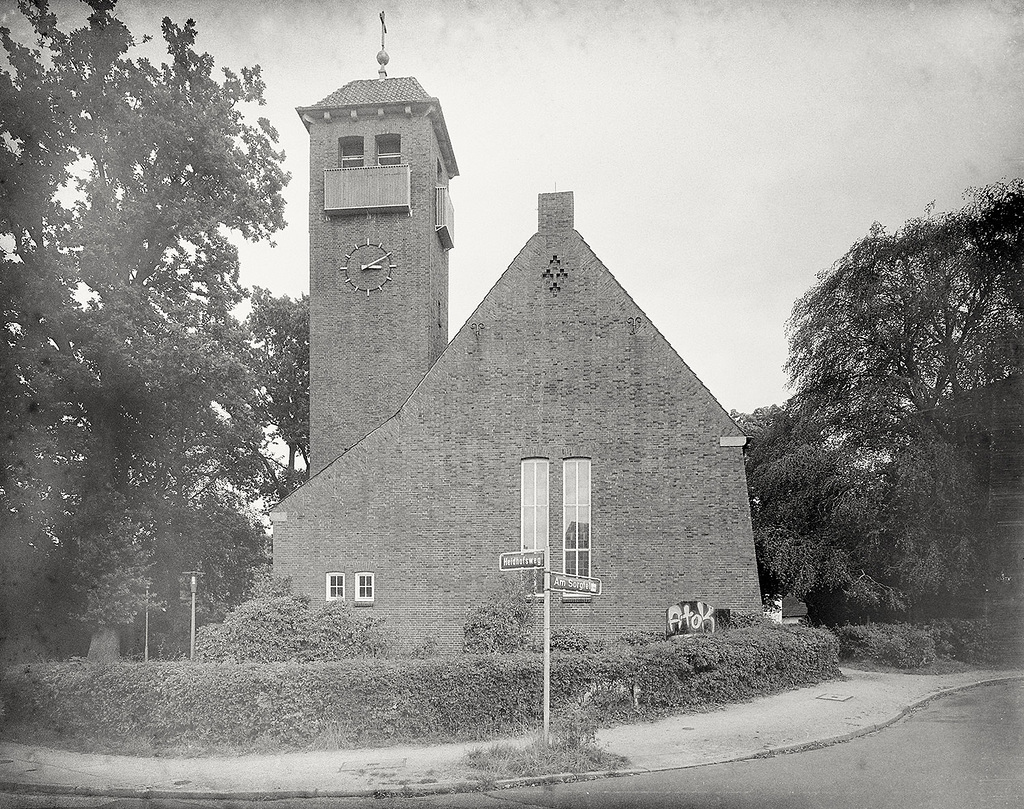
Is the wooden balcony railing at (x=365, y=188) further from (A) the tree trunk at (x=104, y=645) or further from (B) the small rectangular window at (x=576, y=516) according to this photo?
(A) the tree trunk at (x=104, y=645)

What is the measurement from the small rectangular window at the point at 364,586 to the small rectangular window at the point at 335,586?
35 cm

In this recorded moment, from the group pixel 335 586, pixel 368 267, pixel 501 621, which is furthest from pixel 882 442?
pixel 335 586

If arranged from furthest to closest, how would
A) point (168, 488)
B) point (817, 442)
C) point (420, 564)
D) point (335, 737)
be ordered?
point (817, 442), point (168, 488), point (420, 564), point (335, 737)

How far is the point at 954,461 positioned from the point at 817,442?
4283mm

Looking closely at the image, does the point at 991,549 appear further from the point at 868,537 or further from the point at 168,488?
the point at 168,488

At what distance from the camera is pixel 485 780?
10.8 m

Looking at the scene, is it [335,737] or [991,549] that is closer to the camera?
[335,737]

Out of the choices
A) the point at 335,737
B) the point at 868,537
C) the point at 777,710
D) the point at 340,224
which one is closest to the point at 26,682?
the point at 335,737

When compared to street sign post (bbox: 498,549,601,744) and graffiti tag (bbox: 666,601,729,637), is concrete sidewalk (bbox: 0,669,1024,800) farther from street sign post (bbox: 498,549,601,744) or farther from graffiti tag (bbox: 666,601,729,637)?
graffiti tag (bbox: 666,601,729,637)

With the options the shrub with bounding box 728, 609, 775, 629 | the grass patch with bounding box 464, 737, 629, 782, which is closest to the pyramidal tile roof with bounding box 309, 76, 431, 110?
the shrub with bounding box 728, 609, 775, 629

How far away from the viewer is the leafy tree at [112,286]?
1970 centimetres

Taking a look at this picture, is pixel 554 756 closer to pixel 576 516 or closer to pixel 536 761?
pixel 536 761

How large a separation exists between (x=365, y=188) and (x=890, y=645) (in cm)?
1995

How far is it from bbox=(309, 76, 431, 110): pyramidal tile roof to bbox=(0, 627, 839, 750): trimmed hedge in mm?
19052
